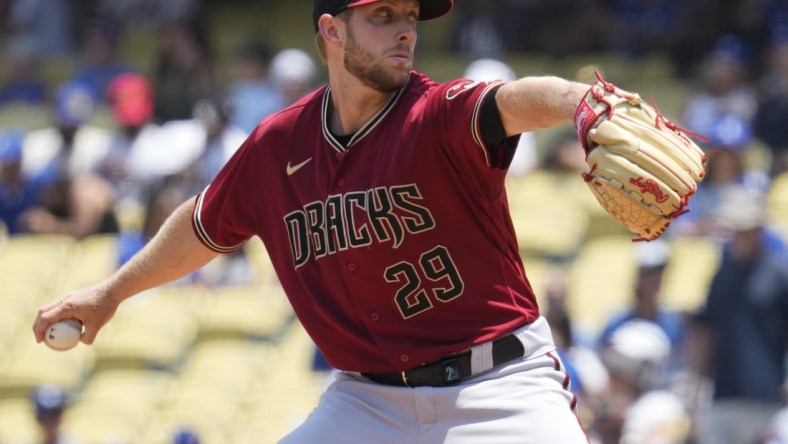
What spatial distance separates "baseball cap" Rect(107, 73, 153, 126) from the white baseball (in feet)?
20.9

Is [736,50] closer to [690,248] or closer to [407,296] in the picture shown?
[690,248]

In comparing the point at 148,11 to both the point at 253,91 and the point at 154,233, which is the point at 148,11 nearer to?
the point at 253,91

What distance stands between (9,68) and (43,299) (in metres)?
3.87

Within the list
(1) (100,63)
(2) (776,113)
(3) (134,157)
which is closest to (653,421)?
(2) (776,113)

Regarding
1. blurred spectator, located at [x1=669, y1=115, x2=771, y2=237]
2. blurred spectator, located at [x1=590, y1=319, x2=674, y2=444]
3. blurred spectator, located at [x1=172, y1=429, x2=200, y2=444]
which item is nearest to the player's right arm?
blurred spectator, located at [x1=590, y1=319, x2=674, y2=444]

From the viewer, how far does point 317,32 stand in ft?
12.4

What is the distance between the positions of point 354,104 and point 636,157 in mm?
968

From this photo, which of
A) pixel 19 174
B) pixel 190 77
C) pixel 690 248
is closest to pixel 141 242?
pixel 19 174

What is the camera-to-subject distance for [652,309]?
6680 millimetres

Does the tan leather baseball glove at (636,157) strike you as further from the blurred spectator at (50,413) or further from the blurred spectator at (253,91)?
the blurred spectator at (253,91)

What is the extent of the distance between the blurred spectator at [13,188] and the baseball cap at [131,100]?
2.70 ft

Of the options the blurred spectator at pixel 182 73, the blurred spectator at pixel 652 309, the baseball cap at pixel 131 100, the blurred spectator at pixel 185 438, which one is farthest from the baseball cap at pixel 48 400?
the blurred spectator at pixel 182 73

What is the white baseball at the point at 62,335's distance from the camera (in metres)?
3.86

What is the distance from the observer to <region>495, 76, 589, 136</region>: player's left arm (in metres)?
3.04
